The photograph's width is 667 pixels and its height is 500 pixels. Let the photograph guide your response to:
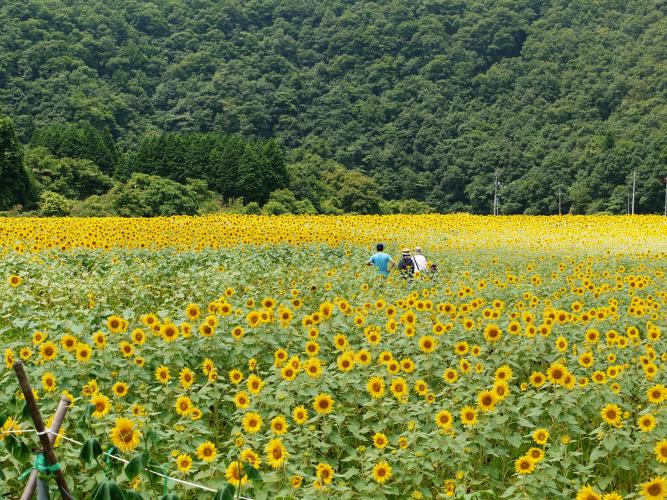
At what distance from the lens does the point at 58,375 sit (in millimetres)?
4312

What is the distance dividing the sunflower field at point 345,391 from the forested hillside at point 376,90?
41157 mm

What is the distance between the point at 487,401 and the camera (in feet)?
13.4

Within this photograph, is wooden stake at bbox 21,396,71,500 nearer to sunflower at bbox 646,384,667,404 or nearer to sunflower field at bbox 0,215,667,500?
sunflower field at bbox 0,215,667,500

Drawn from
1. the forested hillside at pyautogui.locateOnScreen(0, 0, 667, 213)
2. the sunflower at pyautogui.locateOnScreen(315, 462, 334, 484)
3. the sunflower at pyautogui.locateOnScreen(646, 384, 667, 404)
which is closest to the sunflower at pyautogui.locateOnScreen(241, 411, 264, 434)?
the sunflower at pyautogui.locateOnScreen(315, 462, 334, 484)

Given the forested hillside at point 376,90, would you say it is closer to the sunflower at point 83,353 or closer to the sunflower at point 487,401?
the sunflower at point 83,353

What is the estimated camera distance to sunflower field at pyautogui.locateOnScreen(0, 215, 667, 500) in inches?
137

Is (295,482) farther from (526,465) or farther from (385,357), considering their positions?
(385,357)

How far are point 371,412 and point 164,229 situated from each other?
38.2 ft

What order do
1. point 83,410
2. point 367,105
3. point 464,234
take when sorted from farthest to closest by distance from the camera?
1. point 367,105
2. point 464,234
3. point 83,410

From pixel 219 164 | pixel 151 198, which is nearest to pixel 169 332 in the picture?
pixel 151 198

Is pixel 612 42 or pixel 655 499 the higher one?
pixel 612 42

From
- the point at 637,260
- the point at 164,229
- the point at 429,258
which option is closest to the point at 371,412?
the point at 429,258

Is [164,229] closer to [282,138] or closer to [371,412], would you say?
[371,412]

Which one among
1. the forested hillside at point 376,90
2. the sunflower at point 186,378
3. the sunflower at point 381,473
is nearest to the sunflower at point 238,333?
the sunflower at point 186,378
